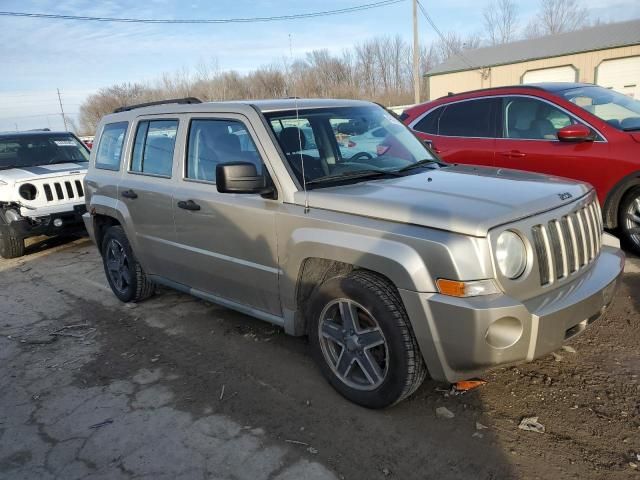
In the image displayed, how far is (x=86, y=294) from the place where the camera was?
6102mm

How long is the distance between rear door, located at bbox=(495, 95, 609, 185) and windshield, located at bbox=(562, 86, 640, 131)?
247 mm

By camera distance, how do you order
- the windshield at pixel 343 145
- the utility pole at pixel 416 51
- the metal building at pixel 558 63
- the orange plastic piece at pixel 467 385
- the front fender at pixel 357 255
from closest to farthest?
the front fender at pixel 357 255 < the orange plastic piece at pixel 467 385 < the windshield at pixel 343 145 < the utility pole at pixel 416 51 < the metal building at pixel 558 63

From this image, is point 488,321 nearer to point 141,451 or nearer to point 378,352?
point 378,352

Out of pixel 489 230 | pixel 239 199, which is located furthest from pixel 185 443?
pixel 489 230

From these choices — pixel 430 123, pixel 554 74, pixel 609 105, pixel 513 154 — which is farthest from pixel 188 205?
pixel 554 74

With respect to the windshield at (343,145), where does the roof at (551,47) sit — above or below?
above

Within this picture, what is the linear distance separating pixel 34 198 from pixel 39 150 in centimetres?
146

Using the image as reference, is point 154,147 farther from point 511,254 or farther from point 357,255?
point 511,254

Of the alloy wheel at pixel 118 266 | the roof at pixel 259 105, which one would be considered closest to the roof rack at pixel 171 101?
the roof at pixel 259 105

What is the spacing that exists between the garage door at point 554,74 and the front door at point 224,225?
32.2 metres

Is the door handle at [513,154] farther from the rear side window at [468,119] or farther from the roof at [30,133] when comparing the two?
the roof at [30,133]

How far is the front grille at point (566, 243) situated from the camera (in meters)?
2.81

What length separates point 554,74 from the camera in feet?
106

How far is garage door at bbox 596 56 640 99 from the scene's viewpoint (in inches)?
1138
